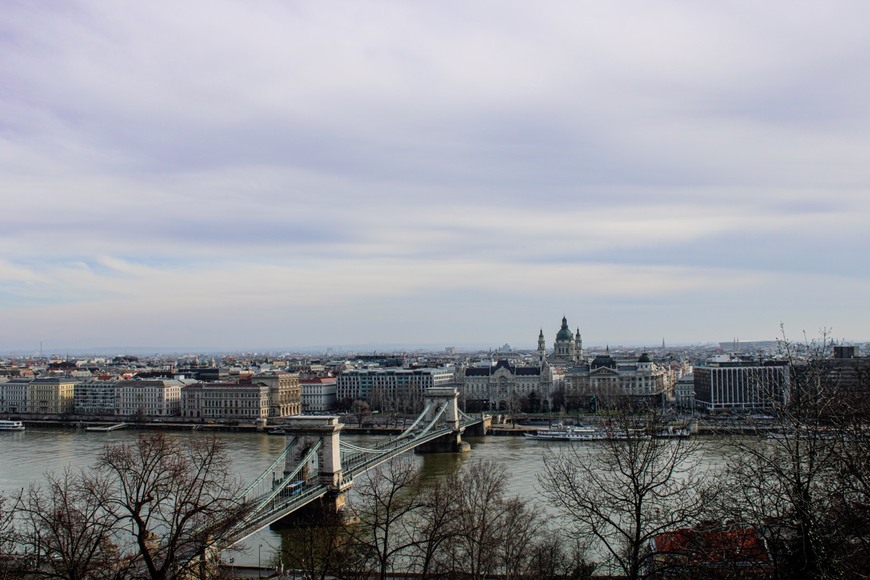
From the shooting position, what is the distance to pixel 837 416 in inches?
248

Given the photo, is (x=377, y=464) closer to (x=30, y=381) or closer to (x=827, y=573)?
(x=827, y=573)

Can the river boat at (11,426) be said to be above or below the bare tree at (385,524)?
below

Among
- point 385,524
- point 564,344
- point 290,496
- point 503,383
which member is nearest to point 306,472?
point 290,496

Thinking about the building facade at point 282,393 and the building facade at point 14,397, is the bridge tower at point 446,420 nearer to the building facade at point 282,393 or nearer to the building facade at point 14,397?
the building facade at point 282,393

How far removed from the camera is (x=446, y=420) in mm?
34469

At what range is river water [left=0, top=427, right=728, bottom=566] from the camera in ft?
63.3

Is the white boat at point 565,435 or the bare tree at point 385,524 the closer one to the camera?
the bare tree at point 385,524

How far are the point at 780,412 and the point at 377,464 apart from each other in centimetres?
1634

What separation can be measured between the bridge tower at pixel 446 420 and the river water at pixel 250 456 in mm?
762

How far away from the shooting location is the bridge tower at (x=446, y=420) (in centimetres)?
3119

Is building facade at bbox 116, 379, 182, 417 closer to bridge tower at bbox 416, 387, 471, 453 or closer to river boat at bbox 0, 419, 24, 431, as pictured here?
river boat at bbox 0, 419, 24, 431


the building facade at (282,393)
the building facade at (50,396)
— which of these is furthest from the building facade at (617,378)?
the building facade at (50,396)

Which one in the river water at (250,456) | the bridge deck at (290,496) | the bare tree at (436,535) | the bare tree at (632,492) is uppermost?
the bare tree at (632,492)

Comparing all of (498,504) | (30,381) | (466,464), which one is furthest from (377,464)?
(30,381)
